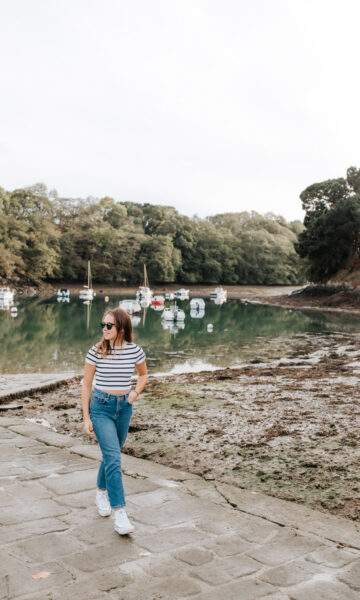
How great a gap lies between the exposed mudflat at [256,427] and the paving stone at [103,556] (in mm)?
2172

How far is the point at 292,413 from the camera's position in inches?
367

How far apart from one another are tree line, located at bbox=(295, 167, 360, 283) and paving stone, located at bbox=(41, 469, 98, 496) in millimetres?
56858

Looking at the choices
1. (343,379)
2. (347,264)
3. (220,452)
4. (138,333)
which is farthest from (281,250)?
(220,452)

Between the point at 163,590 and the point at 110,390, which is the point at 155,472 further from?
the point at 163,590

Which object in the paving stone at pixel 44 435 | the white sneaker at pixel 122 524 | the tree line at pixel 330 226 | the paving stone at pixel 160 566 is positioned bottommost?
the paving stone at pixel 44 435

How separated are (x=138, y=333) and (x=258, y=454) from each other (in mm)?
23241

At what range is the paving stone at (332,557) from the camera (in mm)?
3650

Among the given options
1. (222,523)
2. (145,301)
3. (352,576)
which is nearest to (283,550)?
(352,576)

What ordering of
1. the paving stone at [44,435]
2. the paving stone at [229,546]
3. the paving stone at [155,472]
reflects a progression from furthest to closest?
the paving stone at [44,435]
the paving stone at [155,472]
the paving stone at [229,546]

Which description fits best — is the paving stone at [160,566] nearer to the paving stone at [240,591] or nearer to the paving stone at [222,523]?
the paving stone at [240,591]

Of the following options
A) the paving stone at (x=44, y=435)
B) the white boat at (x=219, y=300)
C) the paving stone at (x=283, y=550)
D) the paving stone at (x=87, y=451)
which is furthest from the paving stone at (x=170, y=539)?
the white boat at (x=219, y=300)

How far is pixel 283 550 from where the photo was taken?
12.6 ft

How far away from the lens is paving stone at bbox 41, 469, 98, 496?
5051 mm

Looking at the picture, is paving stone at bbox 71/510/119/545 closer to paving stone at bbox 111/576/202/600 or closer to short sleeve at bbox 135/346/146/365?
paving stone at bbox 111/576/202/600
